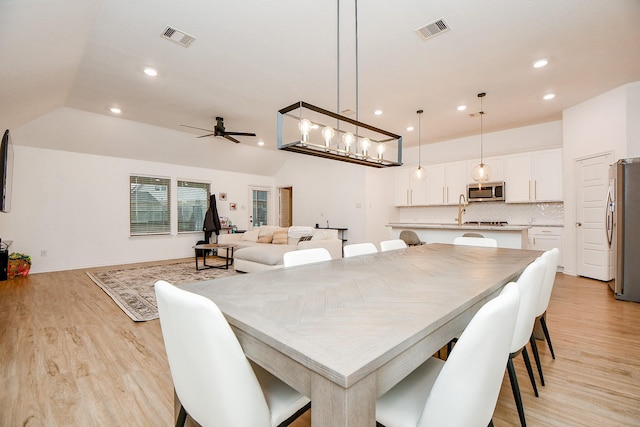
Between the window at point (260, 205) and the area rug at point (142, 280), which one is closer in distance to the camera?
the area rug at point (142, 280)

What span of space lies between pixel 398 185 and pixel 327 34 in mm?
5048

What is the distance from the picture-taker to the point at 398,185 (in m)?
7.35

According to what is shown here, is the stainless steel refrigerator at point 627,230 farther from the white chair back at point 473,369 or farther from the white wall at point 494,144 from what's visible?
the white chair back at point 473,369

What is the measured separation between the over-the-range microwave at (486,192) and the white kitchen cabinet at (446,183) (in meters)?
0.20

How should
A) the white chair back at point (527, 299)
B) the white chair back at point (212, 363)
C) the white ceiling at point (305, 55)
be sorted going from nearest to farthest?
the white chair back at point (212, 363) < the white chair back at point (527, 299) < the white ceiling at point (305, 55)

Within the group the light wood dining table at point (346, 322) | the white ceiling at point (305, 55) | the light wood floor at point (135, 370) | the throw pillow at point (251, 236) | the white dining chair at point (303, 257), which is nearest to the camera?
the light wood dining table at point (346, 322)

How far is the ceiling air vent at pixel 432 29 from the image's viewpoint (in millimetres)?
2646

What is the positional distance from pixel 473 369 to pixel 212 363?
742 millimetres

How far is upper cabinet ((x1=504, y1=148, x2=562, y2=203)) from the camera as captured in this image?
5199mm

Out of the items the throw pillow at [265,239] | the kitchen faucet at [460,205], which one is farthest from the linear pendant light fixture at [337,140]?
the throw pillow at [265,239]

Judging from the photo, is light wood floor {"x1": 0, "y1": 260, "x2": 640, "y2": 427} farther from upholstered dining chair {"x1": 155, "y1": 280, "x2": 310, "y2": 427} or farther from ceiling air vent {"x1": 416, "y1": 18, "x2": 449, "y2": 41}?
ceiling air vent {"x1": 416, "y1": 18, "x2": 449, "y2": 41}

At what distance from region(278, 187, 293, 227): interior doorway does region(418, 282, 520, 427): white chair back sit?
339 inches

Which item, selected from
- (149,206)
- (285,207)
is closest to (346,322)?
(149,206)

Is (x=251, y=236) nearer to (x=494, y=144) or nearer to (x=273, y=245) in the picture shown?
(x=273, y=245)
